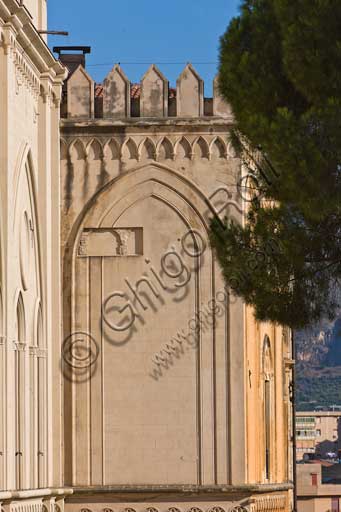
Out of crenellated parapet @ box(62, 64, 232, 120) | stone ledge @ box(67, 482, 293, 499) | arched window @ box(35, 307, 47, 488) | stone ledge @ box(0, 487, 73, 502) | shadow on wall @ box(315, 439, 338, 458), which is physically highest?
crenellated parapet @ box(62, 64, 232, 120)

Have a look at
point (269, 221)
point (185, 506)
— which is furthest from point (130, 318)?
point (269, 221)

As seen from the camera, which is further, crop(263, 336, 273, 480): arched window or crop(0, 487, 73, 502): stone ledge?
crop(263, 336, 273, 480): arched window

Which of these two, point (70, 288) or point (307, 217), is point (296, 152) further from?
point (70, 288)

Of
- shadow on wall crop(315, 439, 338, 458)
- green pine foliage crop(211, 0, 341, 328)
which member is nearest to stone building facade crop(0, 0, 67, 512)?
green pine foliage crop(211, 0, 341, 328)

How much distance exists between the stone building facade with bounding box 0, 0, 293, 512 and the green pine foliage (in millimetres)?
7061

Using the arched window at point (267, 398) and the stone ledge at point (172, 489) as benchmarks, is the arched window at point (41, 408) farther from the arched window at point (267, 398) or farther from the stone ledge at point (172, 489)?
the arched window at point (267, 398)

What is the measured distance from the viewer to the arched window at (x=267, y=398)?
28.9 metres

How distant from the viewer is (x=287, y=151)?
1777cm

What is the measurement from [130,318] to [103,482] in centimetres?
261

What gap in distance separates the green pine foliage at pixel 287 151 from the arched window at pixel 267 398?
29.7 feet

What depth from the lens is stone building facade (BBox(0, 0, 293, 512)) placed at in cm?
2680

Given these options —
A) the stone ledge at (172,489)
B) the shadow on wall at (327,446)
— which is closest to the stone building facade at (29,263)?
the stone ledge at (172,489)

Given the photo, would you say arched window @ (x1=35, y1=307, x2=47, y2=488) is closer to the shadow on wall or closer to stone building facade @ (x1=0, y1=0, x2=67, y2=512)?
stone building facade @ (x1=0, y1=0, x2=67, y2=512)

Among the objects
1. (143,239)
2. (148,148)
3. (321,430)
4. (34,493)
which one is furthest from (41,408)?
(321,430)
